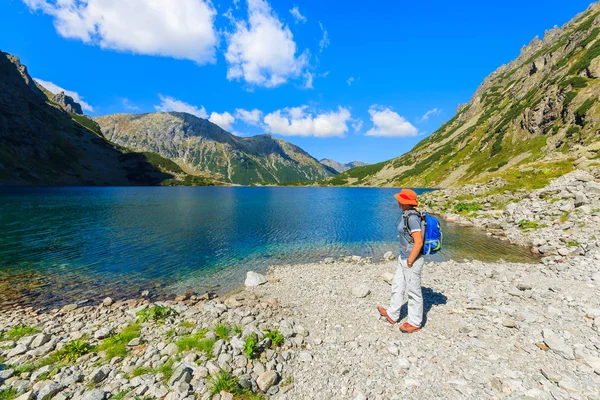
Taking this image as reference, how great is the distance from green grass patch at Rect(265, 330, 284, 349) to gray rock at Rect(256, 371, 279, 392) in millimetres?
1745

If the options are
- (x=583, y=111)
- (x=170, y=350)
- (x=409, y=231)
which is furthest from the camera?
(x=583, y=111)

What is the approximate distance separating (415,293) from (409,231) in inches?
102

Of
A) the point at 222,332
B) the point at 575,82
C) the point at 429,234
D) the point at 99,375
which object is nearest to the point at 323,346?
the point at 222,332

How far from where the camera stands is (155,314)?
523 inches

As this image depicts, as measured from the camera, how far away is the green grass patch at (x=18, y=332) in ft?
38.7

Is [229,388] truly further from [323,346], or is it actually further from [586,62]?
[586,62]

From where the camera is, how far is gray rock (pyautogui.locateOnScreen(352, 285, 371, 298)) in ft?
50.3

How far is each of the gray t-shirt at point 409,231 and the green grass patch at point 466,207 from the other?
159 ft

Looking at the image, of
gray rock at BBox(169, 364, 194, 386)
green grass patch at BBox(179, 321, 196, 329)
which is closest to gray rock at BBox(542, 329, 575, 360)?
gray rock at BBox(169, 364, 194, 386)

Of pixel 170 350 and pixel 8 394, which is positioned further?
pixel 170 350

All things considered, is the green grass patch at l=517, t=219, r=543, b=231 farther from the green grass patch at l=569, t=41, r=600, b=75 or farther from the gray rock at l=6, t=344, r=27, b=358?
the green grass patch at l=569, t=41, r=600, b=75

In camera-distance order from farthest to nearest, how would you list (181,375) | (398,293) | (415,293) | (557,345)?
(398,293), (415,293), (557,345), (181,375)

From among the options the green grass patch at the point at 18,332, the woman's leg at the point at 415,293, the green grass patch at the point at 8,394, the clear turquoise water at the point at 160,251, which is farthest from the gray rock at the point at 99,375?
the clear turquoise water at the point at 160,251

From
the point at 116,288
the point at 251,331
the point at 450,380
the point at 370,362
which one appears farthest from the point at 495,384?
the point at 116,288
